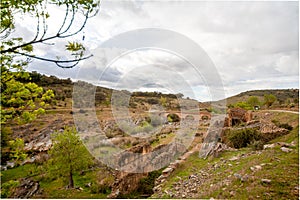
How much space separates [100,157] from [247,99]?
4.05 m

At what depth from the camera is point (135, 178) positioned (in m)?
3.56

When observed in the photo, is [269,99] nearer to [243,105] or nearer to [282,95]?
[282,95]

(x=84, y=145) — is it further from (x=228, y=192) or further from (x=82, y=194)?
(x=228, y=192)

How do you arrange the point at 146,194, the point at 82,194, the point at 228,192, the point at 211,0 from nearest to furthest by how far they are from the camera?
the point at 228,192, the point at 211,0, the point at 146,194, the point at 82,194

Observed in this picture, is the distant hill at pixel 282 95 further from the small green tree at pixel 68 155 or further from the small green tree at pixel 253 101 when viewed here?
the small green tree at pixel 68 155

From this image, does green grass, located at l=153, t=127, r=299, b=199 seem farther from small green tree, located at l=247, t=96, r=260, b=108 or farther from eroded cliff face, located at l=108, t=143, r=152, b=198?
small green tree, located at l=247, t=96, r=260, b=108

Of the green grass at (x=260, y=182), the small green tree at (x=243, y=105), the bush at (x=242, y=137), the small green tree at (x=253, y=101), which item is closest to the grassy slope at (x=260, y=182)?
the green grass at (x=260, y=182)

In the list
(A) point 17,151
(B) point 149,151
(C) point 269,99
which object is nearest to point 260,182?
(A) point 17,151

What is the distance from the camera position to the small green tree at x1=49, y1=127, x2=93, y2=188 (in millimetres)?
4004

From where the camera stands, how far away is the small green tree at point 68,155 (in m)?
4.00

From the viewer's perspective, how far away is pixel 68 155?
4.12 metres

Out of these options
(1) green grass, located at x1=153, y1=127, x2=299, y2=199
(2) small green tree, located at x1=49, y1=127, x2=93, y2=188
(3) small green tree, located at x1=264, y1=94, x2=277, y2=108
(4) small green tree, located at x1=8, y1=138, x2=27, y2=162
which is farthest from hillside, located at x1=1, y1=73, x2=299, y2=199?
(3) small green tree, located at x1=264, y1=94, x2=277, y2=108

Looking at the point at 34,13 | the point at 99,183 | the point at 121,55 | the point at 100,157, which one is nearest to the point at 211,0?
the point at 121,55

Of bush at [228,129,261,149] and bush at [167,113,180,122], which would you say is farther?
bush at [167,113,180,122]
